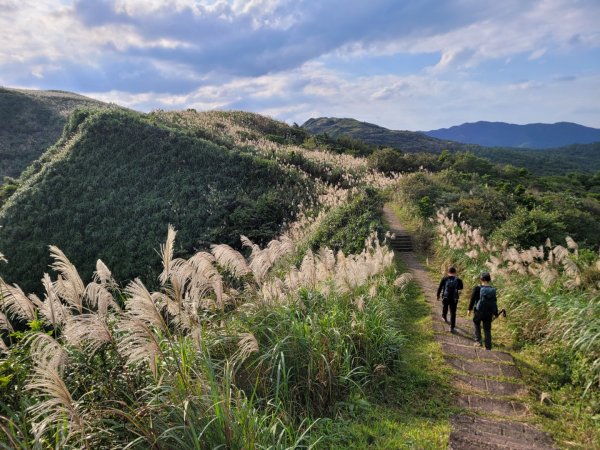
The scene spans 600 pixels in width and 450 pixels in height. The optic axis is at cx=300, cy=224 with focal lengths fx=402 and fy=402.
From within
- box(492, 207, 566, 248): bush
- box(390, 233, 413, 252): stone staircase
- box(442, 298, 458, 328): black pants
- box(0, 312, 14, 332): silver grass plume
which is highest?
box(0, 312, 14, 332): silver grass plume

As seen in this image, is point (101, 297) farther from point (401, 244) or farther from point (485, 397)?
point (401, 244)

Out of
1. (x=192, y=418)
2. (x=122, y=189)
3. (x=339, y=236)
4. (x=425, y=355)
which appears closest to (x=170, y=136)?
(x=122, y=189)

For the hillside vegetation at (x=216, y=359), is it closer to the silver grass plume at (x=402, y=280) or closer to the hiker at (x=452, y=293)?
the silver grass plume at (x=402, y=280)

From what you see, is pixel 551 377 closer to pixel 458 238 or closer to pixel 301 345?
pixel 301 345

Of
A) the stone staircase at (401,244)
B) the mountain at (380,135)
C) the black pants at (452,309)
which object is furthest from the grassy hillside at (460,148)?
the black pants at (452,309)

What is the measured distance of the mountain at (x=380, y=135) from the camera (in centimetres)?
11781

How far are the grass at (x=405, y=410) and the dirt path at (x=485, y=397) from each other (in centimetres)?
18

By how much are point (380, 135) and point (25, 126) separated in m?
103

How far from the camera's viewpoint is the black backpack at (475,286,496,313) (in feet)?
22.8

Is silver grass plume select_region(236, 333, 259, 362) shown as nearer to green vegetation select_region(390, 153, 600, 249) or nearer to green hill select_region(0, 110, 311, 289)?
green vegetation select_region(390, 153, 600, 249)

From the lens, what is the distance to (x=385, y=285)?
9.02m

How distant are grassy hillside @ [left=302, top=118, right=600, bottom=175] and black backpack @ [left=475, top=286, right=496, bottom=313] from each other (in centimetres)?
7916

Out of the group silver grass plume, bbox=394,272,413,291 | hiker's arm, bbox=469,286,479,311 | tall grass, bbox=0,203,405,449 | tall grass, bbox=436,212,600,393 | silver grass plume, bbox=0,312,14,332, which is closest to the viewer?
tall grass, bbox=0,203,405,449

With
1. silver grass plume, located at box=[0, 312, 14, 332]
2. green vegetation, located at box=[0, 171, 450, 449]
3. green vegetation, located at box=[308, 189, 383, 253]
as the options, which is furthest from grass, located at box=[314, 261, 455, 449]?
green vegetation, located at box=[308, 189, 383, 253]
